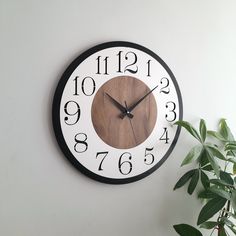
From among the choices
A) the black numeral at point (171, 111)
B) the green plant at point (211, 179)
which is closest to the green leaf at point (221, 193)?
the green plant at point (211, 179)

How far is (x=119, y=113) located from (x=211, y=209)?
548mm

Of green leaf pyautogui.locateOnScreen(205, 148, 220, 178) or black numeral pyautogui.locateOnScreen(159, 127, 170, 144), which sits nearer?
green leaf pyautogui.locateOnScreen(205, 148, 220, 178)

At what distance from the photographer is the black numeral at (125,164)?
1.18 meters

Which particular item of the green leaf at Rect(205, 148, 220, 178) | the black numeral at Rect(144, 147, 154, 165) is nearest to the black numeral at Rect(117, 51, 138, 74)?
the black numeral at Rect(144, 147, 154, 165)

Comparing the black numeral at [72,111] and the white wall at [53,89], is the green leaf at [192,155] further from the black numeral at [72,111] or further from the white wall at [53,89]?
the black numeral at [72,111]

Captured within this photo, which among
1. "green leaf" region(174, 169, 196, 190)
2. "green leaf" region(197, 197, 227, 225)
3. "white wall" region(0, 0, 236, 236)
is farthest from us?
"green leaf" region(174, 169, 196, 190)

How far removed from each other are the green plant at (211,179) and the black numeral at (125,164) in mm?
227

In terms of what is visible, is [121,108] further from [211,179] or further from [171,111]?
[211,179]

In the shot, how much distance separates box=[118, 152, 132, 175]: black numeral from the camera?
1.18m

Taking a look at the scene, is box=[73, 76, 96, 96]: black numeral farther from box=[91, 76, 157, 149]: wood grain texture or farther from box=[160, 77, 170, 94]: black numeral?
box=[160, 77, 170, 94]: black numeral

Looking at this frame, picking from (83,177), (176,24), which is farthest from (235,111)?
(83,177)

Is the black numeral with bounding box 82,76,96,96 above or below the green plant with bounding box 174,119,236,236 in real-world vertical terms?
A: above

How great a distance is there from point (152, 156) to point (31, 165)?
0.52 metres

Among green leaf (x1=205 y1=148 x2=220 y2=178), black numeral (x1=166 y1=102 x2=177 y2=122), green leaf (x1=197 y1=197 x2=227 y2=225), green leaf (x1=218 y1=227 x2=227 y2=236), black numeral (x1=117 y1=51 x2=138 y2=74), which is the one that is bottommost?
green leaf (x1=218 y1=227 x2=227 y2=236)
